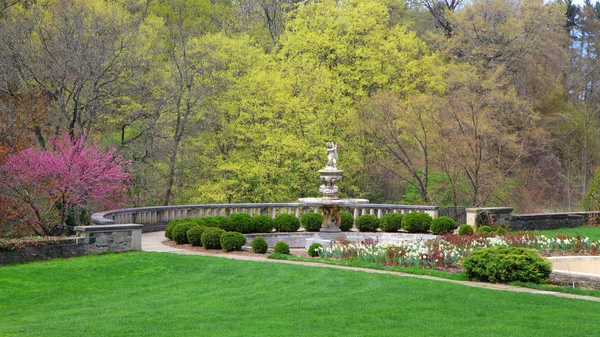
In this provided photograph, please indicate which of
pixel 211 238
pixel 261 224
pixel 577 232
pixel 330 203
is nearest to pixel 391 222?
pixel 330 203

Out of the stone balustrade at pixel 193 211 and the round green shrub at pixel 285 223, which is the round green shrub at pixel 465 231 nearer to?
the stone balustrade at pixel 193 211

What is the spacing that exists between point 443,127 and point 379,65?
640 cm

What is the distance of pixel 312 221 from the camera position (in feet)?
85.6

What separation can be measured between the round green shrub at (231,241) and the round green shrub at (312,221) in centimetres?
631

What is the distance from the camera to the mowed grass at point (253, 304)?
10156 millimetres

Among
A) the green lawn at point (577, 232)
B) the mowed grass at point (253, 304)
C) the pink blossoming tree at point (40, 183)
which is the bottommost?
the mowed grass at point (253, 304)

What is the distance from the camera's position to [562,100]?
51312mm

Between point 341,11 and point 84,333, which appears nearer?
point 84,333

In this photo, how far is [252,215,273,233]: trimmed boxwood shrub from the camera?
81.7 feet

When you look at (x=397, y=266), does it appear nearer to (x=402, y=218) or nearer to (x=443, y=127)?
(x=402, y=218)

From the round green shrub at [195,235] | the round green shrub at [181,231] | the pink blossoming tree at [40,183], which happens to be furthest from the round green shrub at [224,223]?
the pink blossoming tree at [40,183]

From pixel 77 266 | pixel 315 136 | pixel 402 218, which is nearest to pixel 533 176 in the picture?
pixel 315 136

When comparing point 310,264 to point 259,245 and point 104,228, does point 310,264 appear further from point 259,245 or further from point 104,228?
point 104,228

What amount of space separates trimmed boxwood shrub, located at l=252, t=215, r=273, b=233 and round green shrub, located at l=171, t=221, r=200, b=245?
3.29 m
